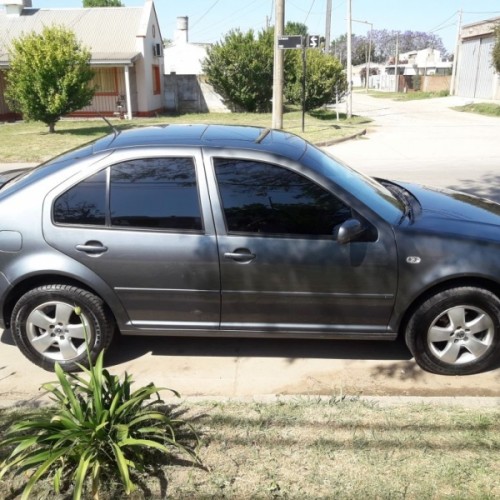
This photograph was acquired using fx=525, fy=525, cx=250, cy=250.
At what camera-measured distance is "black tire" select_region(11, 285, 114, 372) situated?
3.57 m

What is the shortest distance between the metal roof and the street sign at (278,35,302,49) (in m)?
14.8

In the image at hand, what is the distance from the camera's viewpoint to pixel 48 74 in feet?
57.8

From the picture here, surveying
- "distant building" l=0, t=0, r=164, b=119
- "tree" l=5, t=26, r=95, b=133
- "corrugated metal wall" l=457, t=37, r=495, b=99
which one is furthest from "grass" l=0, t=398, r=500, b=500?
"corrugated metal wall" l=457, t=37, r=495, b=99

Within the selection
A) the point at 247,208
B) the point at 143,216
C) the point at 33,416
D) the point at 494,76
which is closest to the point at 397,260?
the point at 247,208

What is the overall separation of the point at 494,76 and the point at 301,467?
4247cm

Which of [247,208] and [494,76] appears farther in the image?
[494,76]

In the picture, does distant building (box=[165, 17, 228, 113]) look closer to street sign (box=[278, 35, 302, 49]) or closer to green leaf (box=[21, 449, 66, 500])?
street sign (box=[278, 35, 302, 49])

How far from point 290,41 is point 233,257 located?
12.0 m

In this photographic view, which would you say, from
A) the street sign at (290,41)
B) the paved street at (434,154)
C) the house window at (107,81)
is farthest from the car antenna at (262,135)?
the house window at (107,81)

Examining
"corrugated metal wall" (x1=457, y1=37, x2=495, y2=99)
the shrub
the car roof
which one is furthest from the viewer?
"corrugated metal wall" (x1=457, y1=37, x2=495, y2=99)

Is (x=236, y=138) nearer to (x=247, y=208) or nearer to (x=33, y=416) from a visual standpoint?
(x=247, y=208)

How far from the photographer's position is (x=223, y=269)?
3457 mm

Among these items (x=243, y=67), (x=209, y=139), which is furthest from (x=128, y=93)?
(x=209, y=139)

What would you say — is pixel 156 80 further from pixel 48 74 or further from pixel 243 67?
pixel 48 74
